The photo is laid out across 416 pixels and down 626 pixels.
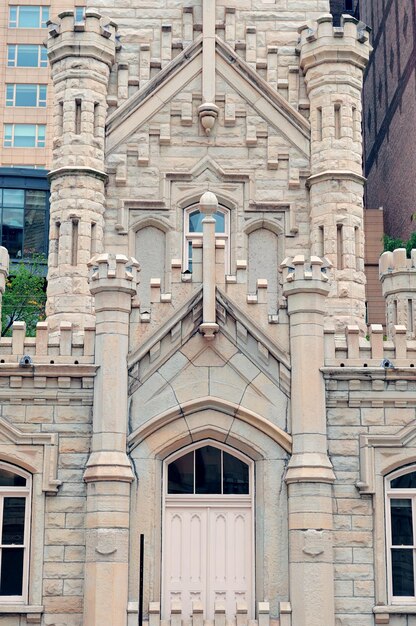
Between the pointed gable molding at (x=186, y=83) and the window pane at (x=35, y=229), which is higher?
the window pane at (x=35, y=229)

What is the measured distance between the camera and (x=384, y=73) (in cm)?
5250

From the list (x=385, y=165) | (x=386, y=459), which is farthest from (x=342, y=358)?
(x=385, y=165)

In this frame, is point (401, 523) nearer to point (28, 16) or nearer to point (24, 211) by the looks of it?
point (24, 211)

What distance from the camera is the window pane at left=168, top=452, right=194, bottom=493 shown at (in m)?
22.0

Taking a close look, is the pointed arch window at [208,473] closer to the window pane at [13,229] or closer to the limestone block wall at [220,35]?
the limestone block wall at [220,35]

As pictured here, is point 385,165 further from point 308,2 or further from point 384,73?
point 308,2

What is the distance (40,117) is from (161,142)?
4462 centimetres

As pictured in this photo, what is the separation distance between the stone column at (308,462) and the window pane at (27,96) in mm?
53078

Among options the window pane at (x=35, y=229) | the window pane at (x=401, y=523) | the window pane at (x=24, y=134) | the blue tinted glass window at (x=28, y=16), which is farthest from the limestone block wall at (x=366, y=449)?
the blue tinted glass window at (x=28, y=16)

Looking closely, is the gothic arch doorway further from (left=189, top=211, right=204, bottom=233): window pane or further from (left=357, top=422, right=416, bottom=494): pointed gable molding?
(left=189, top=211, right=204, bottom=233): window pane

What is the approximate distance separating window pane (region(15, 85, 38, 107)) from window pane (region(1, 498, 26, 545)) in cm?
5383

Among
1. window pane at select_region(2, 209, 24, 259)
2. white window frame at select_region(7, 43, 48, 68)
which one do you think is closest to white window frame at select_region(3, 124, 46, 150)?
white window frame at select_region(7, 43, 48, 68)

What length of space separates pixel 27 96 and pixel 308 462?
55468mm

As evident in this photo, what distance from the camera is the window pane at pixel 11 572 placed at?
21.5m
